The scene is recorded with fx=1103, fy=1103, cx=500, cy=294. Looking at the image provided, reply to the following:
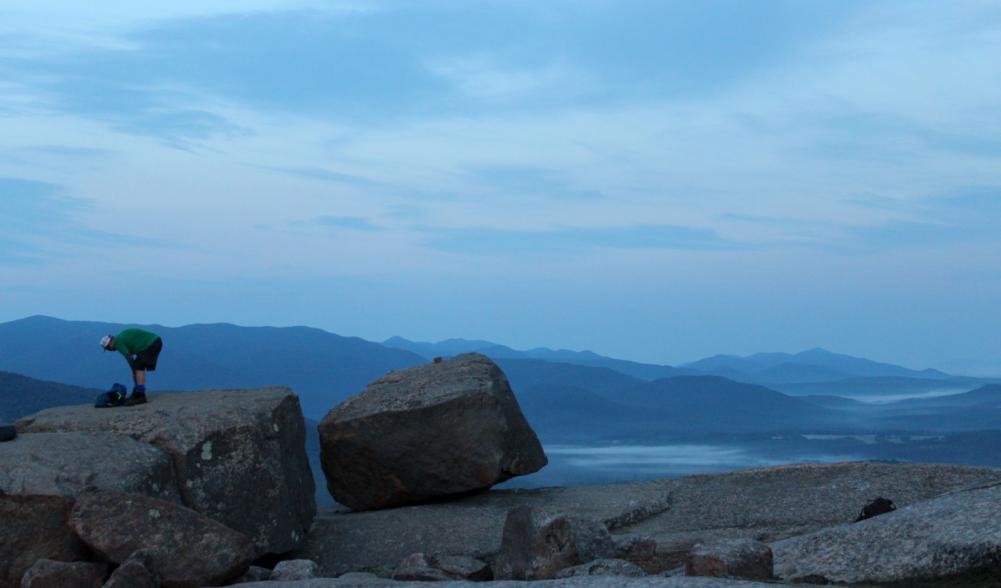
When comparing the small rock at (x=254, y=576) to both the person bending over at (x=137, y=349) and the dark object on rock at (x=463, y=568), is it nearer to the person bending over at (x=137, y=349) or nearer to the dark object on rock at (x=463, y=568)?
the dark object on rock at (x=463, y=568)

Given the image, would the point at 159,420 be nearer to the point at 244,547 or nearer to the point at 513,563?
the point at 244,547

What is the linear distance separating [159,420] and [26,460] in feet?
6.85

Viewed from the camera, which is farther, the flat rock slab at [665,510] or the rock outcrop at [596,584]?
the flat rock slab at [665,510]

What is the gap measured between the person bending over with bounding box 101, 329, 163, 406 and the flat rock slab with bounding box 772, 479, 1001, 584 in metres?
10.4

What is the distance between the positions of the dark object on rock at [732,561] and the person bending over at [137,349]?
33.4 ft

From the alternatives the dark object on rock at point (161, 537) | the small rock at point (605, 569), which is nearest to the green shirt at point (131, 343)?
the dark object on rock at point (161, 537)

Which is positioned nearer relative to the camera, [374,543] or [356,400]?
[374,543]

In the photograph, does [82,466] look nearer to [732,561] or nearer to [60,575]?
[60,575]

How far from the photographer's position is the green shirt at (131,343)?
18312 millimetres

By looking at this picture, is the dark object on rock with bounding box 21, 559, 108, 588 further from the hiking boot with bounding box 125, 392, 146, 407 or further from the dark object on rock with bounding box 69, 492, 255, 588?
the hiking boot with bounding box 125, 392, 146, 407

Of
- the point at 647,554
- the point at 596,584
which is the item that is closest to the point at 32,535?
the point at 596,584

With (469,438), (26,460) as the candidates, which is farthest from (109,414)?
(469,438)

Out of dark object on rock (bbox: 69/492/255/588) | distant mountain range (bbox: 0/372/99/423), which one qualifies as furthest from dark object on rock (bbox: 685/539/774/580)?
distant mountain range (bbox: 0/372/99/423)

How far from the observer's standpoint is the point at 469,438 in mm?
19391
